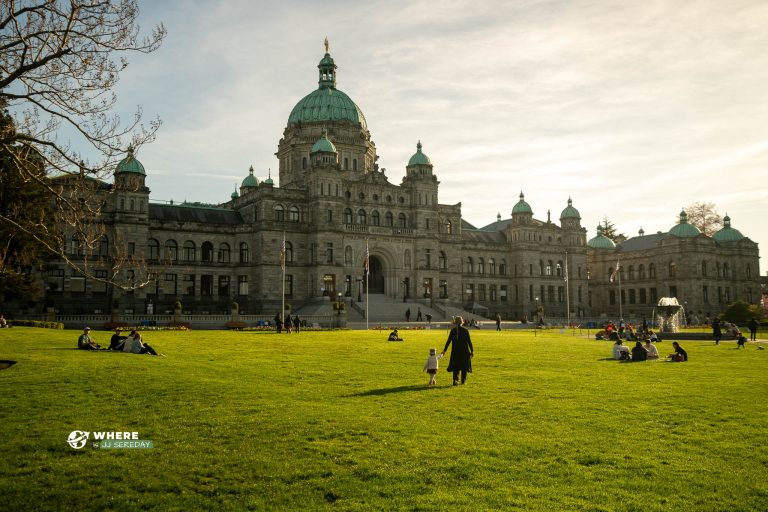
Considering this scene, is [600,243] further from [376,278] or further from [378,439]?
[378,439]

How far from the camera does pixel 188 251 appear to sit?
77.7 metres

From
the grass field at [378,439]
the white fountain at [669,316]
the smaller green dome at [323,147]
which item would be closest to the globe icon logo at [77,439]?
the grass field at [378,439]

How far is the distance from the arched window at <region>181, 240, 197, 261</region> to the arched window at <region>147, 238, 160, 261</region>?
A: 283 centimetres

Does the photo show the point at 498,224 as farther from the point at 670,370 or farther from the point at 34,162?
the point at 34,162

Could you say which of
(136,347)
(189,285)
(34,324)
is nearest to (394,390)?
(136,347)

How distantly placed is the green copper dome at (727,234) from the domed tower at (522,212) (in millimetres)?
32814

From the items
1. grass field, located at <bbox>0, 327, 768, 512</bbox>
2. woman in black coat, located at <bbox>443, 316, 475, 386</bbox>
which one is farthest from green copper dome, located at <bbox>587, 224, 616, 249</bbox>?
woman in black coat, located at <bbox>443, 316, 475, 386</bbox>

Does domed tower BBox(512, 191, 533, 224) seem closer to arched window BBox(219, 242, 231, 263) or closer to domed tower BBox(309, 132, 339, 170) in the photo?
domed tower BBox(309, 132, 339, 170)

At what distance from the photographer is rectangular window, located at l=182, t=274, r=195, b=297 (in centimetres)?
7694

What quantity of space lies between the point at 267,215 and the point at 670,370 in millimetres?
58311

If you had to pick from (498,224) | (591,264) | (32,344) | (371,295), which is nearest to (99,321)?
(32,344)

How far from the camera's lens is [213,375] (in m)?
22.2

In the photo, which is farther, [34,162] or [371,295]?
[371,295]

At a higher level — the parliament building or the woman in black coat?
the parliament building
